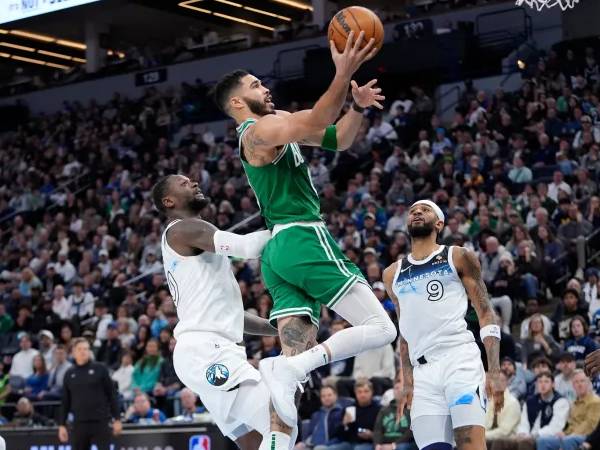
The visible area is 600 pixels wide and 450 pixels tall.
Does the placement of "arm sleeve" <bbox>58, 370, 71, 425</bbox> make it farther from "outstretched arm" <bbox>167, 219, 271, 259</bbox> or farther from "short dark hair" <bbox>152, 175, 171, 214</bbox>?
"outstretched arm" <bbox>167, 219, 271, 259</bbox>

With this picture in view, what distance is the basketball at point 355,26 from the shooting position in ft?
20.4

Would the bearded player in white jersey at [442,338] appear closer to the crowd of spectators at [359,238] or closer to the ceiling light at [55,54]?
the crowd of spectators at [359,238]

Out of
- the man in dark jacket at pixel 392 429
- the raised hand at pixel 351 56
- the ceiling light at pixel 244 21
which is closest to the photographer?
the raised hand at pixel 351 56

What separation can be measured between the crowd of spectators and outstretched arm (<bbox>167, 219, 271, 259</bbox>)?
1.90m

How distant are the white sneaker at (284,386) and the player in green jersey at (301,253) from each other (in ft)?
0.10

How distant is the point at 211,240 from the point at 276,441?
4.14ft

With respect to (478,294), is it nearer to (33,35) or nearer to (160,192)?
(160,192)

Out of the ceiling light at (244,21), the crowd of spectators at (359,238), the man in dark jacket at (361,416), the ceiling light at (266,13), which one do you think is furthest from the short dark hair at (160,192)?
the ceiling light at (244,21)

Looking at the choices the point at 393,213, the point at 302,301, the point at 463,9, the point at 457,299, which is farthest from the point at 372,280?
the point at 463,9

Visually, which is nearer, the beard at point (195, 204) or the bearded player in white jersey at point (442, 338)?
the beard at point (195, 204)

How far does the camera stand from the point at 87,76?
29.7 meters

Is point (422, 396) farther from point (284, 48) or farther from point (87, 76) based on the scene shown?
point (87, 76)

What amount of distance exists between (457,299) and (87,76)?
23.7 m

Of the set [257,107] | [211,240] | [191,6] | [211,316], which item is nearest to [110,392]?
[211,316]
